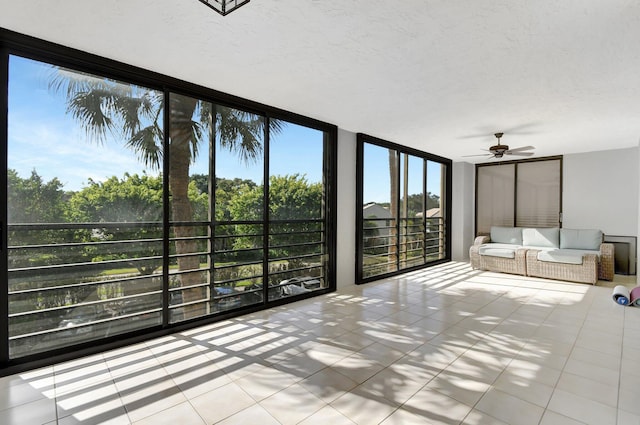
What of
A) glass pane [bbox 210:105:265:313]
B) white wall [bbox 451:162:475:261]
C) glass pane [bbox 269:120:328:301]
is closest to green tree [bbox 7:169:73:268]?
glass pane [bbox 210:105:265:313]

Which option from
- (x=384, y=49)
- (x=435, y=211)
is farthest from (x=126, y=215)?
(x=435, y=211)

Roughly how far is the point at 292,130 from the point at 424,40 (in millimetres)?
2248

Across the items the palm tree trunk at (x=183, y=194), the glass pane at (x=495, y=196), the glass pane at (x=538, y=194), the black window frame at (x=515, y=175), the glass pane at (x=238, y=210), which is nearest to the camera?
the palm tree trunk at (x=183, y=194)

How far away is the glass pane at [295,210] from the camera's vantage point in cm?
408

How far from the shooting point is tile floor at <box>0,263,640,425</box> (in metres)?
1.90

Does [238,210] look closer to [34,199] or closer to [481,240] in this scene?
[34,199]

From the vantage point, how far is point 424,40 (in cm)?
231

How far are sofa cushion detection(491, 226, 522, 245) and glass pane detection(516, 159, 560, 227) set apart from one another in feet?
1.72

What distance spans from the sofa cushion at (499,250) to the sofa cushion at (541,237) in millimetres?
293

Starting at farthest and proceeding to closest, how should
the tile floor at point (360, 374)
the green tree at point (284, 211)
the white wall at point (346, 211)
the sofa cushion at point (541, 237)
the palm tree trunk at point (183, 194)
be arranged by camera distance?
the sofa cushion at point (541, 237), the white wall at point (346, 211), the green tree at point (284, 211), the palm tree trunk at point (183, 194), the tile floor at point (360, 374)

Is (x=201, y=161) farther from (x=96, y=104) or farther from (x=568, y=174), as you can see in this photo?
(x=568, y=174)

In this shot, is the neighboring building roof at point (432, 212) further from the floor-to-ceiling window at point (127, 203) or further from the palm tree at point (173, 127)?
the palm tree at point (173, 127)

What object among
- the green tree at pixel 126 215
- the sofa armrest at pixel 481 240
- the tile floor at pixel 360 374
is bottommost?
the tile floor at pixel 360 374

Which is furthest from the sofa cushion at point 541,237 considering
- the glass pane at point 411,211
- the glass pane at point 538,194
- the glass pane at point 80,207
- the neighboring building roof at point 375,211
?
the glass pane at point 80,207
